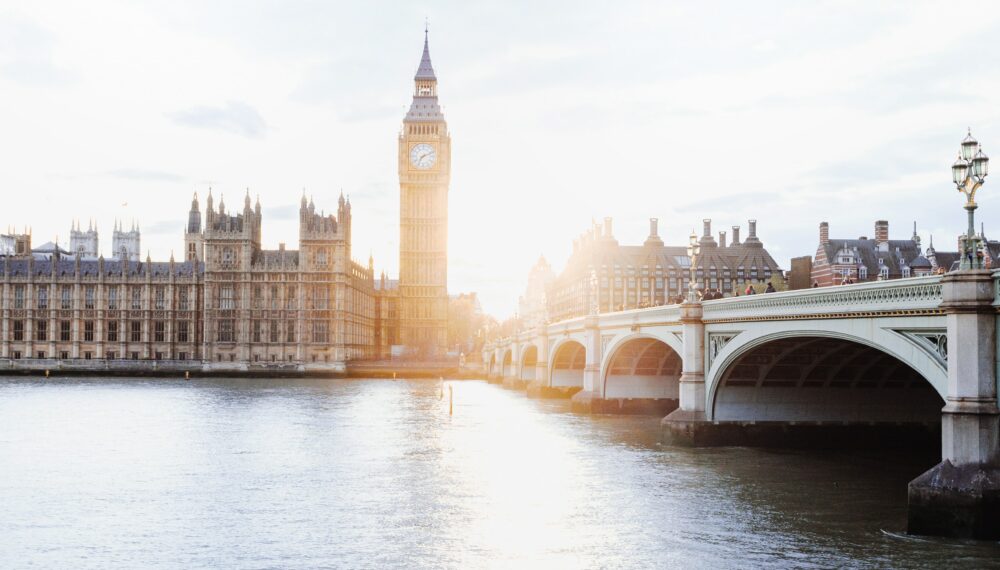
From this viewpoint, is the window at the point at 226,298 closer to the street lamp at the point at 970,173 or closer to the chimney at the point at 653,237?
the chimney at the point at 653,237

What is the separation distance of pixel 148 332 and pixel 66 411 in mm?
67468

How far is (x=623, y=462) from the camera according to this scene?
3366 cm

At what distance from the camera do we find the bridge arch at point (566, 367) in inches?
2751

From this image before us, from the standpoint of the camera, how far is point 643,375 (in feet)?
177

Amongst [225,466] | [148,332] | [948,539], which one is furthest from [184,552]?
[148,332]

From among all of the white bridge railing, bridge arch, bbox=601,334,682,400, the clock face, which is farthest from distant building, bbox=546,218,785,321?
the white bridge railing

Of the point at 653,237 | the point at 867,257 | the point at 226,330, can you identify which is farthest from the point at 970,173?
the point at 653,237

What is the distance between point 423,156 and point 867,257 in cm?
6857

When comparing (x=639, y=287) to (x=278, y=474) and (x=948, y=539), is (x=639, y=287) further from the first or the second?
(x=948, y=539)

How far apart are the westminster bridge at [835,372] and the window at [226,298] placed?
62.4 m

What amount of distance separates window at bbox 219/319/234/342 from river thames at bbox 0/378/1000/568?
7070cm

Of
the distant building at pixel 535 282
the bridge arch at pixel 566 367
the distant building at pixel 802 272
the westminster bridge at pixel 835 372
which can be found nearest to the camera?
the westminster bridge at pixel 835 372

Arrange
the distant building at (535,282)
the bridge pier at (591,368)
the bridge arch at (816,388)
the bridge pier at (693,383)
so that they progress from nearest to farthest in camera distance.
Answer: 1. the bridge arch at (816,388)
2. the bridge pier at (693,383)
3. the bridge pier at (591,368)
4. the distant building at (535,282)

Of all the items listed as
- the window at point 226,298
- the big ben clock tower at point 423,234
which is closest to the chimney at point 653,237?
the big ben clock tower at point 423,234
